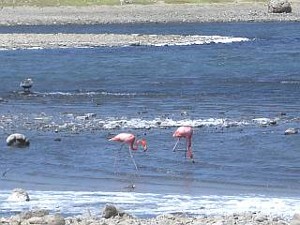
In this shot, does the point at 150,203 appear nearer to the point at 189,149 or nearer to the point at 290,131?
the point at 189,149

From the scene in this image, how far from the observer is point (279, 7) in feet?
316

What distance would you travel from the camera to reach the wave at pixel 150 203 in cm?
1667

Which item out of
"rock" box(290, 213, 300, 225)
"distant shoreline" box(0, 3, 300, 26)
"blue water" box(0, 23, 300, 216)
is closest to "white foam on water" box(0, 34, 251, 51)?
Result: "blue water" box(0, 23, 300, 216)

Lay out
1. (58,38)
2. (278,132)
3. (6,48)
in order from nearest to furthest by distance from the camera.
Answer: (278,132), (6,48), (58,38)

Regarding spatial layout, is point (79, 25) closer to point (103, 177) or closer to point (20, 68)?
point (20, 68)

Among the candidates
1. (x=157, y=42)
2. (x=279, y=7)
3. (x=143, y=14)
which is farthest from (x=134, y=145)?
(x=279, y=7)

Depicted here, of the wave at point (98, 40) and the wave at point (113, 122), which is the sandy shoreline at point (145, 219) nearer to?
the wave at point (113, 122)

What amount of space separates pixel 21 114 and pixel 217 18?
198 feet

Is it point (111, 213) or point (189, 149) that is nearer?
point (111, 213)

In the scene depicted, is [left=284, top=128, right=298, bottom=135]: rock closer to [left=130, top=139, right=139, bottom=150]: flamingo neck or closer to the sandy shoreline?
[left=130, top=139, right=139, bottom=150]: flamingo neck

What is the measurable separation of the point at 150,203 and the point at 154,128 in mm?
9325

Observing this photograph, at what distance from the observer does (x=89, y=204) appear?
17.4 metres

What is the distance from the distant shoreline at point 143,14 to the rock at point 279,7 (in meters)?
0.76

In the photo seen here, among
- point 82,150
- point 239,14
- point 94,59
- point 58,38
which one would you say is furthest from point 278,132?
point 239,14
